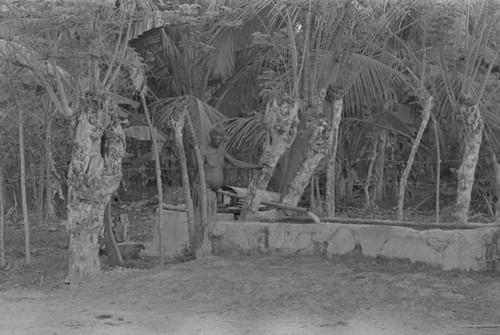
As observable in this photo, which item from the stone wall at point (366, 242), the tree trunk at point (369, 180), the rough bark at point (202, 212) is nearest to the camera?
the stone wall at point (366, 242)

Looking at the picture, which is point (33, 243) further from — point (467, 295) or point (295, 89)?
point (467, 295)

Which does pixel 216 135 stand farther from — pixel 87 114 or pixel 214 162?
pixel 87 114

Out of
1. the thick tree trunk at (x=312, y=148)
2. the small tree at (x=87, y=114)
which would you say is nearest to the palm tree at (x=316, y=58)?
the thick tree trunk at (x=312, y=148)

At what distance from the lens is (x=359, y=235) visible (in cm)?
779

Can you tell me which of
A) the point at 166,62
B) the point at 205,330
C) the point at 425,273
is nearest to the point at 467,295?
the point at 425,273

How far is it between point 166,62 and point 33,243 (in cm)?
525

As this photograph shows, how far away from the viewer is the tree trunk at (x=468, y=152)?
10773 millimetres

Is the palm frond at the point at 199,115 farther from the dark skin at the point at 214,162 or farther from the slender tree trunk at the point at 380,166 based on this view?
the slender tree trunk at the point at 380,166

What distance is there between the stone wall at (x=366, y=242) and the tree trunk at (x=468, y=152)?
3.52 metres

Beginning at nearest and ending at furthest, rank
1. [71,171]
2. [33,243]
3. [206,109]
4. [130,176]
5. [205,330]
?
[205,330] → [71,171] → [33,243] → [206,109] → [130,176]

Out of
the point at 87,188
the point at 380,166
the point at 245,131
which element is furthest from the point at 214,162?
the point at 380,166

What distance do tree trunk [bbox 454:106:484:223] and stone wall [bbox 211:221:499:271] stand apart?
11.5 feet

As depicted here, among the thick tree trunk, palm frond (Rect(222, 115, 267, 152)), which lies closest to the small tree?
the thick tree trunk

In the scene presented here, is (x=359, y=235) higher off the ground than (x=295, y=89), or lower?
lower
